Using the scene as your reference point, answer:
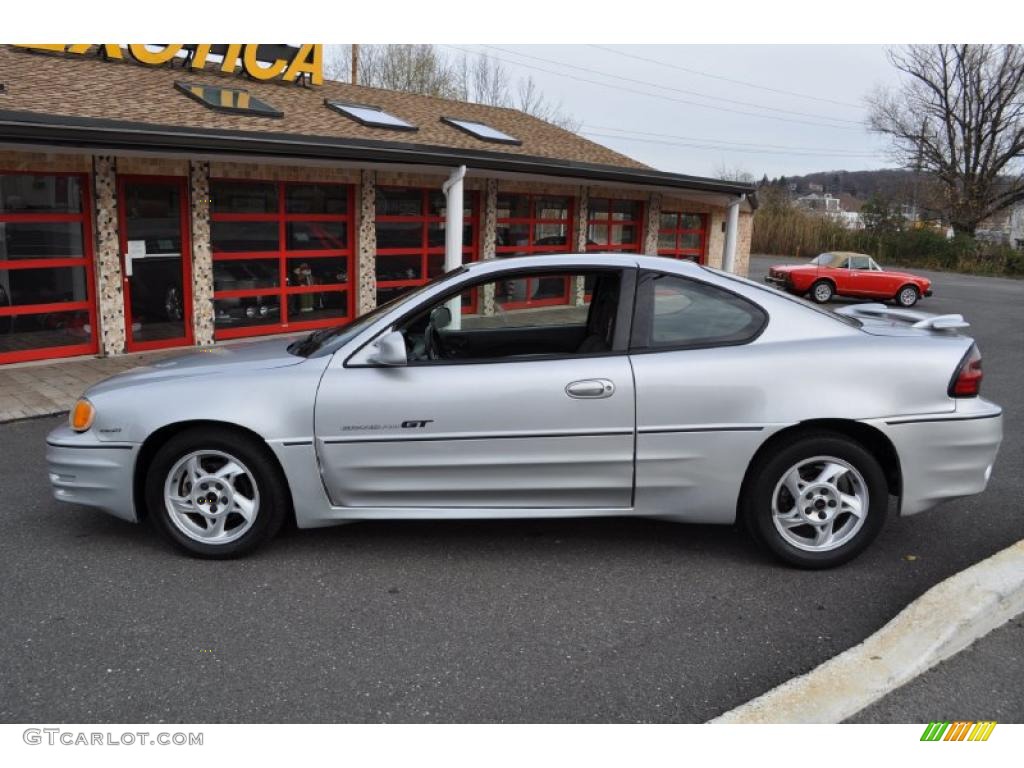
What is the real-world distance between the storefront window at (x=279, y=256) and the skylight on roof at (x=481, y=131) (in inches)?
150

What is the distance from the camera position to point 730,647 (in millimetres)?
3361

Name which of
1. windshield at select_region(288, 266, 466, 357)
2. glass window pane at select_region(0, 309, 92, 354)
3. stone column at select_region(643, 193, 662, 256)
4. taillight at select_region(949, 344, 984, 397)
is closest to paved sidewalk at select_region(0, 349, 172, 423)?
glass window pane at select_region(0, 309, 92, 354)

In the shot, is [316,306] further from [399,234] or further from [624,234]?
[624,234]

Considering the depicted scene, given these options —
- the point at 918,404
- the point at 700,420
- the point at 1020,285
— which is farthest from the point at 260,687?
the point at 1020,285

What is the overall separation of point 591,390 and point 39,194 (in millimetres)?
8652

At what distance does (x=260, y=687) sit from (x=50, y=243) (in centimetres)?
884

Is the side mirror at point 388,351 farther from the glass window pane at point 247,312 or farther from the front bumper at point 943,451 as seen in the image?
the glass window pane at point 247,312

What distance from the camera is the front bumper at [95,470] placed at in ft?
13.4

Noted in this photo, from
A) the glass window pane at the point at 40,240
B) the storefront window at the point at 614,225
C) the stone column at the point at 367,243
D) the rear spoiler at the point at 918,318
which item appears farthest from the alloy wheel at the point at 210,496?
the storefront window at the point at 614,225

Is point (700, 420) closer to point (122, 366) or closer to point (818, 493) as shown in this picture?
point (818, 493)

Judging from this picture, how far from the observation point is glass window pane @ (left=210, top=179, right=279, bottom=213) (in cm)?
1134

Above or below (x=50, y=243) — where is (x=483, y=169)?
above

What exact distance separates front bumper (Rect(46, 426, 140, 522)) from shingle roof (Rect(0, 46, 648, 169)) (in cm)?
561

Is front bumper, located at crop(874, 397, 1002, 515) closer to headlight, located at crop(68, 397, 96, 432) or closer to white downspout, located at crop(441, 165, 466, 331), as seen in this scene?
headlight, located at crop(68, 397, 96, 432)
